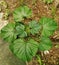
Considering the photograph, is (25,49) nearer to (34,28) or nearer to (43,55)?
(34,28)

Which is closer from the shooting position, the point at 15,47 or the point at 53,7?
the point at 15,47

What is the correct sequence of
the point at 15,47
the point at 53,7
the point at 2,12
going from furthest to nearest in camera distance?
1. the point at 2,12
2. the point at 53,7
3. the point at 15,47

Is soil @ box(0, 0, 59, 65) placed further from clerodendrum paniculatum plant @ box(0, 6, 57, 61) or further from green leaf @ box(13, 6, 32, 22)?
green leaf @ box(13, 6, 32, 22)

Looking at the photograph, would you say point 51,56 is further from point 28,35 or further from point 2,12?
point 2,12

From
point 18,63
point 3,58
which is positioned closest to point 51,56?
point 18,63

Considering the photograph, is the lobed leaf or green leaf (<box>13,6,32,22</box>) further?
green leaf (<box>13,6,32,22</box>)

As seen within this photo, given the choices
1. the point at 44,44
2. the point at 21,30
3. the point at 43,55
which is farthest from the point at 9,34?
the point at 43,55

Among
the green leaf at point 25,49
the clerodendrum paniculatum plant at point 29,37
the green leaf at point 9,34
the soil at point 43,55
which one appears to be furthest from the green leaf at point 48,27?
the soil at point 43,55

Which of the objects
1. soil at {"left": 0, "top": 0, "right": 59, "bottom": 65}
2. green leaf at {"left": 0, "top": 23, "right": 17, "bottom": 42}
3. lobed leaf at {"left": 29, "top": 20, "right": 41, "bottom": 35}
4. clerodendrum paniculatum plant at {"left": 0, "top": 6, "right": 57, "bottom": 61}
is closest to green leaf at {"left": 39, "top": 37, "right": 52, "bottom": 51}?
clerodendrum paniculatum plant at {"left": 0, "top": 6, "right": 57, "bottom": 61}

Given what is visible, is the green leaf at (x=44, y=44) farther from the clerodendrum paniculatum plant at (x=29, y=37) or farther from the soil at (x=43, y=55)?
the soil at (x=43, y=55)
